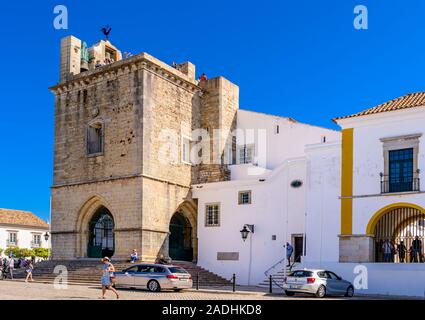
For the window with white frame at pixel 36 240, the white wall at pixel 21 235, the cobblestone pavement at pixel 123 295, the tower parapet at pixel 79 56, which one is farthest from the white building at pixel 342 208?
the window with white frame at pixel 36 240

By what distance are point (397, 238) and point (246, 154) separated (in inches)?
472

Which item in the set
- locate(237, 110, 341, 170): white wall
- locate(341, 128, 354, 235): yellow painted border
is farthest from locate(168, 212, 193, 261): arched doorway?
A: locate(341, 128, 354, 235): yellow painted border

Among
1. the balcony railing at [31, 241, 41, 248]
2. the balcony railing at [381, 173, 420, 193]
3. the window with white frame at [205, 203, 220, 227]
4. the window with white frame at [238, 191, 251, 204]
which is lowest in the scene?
the balcony railing at [31, 241, 41, 248]

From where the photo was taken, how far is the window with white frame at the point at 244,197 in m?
30.9

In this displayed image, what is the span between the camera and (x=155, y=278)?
22656 mm

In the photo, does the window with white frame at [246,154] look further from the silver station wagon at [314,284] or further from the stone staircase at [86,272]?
the silver station wagon at [314,284]

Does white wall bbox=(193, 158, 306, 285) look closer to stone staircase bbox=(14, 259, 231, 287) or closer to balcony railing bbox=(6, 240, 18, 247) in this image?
stone staircase bbox=(14, 259, 231, 287)

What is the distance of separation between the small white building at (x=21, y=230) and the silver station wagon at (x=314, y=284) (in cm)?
4298

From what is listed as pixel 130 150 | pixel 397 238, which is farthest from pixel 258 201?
pixel 397 238

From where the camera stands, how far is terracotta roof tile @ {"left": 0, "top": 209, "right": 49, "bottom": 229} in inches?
2376

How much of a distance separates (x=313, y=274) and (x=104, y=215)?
15.0 meters

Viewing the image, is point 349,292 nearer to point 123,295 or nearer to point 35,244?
point 123,295

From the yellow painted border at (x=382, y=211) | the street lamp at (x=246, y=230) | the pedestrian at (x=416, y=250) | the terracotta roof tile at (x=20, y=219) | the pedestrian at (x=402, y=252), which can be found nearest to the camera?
the yellow painted border at (x=382, y=211)

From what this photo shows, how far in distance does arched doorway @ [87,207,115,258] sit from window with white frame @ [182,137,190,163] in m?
5.30
